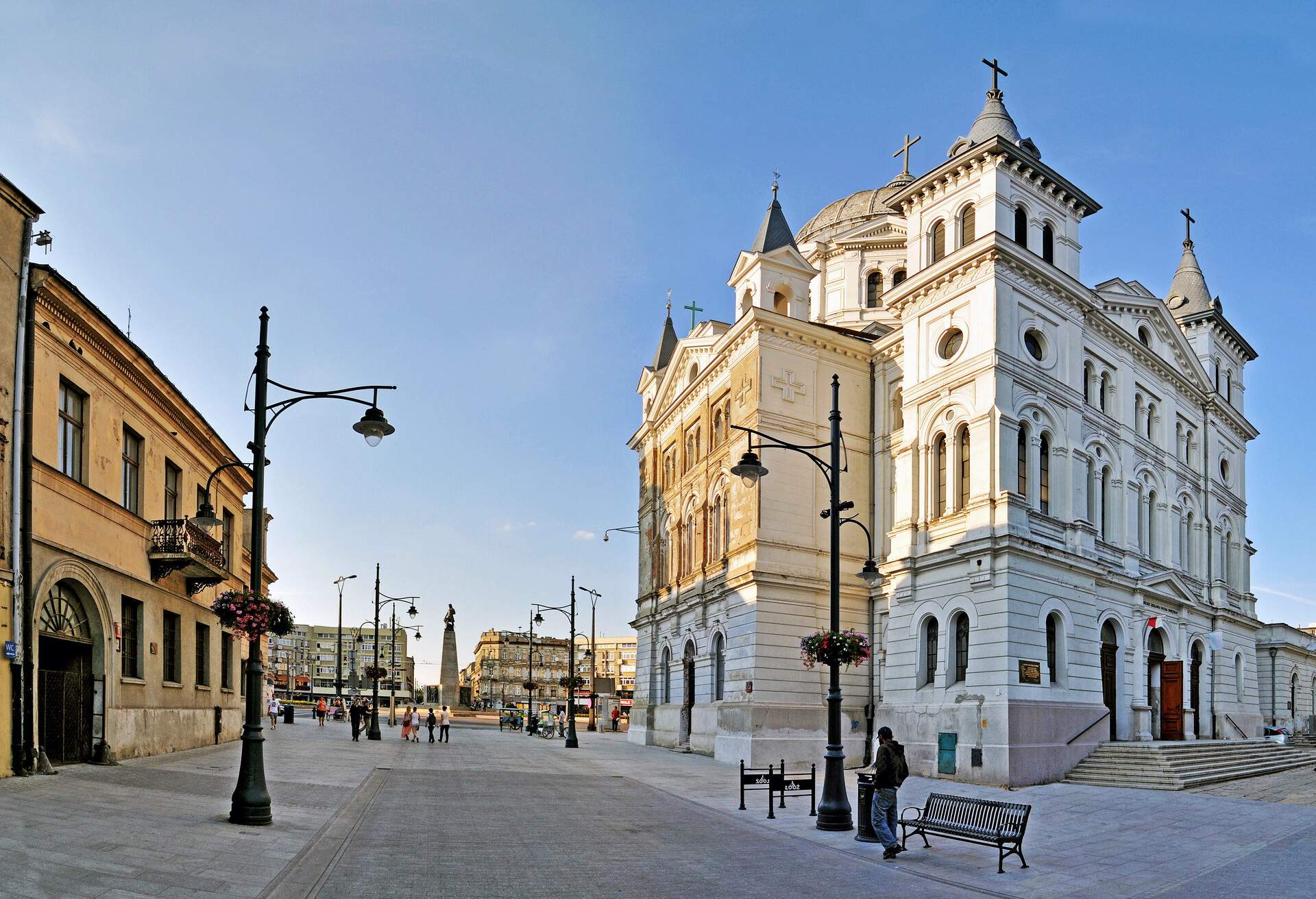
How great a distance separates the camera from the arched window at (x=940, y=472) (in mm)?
31172

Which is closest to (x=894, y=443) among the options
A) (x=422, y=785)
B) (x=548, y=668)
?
(x=422, y=785)

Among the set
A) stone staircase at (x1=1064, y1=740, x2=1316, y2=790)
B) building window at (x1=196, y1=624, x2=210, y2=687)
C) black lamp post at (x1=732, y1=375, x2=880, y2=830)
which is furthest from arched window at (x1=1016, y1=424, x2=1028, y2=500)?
building window at (x1=196, y1=624, x2=210, y2=687)

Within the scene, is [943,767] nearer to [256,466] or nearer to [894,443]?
[894,443]

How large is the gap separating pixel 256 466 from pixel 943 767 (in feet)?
66.8

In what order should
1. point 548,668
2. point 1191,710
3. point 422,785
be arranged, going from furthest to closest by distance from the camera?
point 548,668 < point 1191,710 < point 422,785

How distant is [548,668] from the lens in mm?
154000

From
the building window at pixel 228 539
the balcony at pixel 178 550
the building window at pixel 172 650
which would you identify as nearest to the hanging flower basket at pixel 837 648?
the balcony at pixel 178 550

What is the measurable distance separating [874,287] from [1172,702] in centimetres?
1958

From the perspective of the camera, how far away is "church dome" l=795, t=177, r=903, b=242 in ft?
157

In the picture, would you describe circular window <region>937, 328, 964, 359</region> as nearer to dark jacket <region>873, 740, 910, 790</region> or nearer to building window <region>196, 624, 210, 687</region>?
dark jacket <region>873, 740, 910, 790</region>

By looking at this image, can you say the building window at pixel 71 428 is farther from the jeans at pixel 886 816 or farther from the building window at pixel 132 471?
the jeans at pixel 886 816

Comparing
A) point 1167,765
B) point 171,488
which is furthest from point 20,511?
point 1167,765

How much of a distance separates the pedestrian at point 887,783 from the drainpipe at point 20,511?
49.0ft

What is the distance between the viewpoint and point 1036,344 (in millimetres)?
31203
